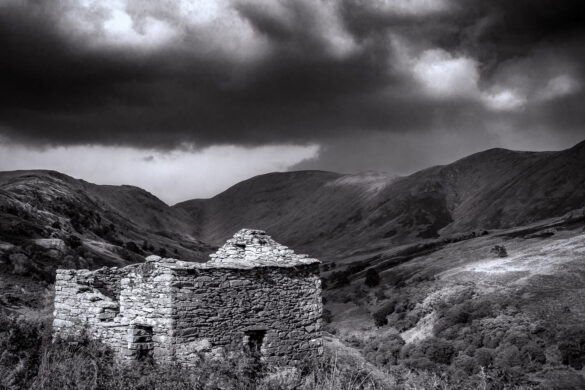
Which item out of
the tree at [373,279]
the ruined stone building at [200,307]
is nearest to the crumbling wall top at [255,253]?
the ruined stone building at [200,307]

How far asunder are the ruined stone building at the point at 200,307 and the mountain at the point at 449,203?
101999 mm

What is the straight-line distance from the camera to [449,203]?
156625mm

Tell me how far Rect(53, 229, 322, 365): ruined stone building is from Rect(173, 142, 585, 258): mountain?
335 ft

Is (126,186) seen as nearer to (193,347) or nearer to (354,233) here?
(354,233)

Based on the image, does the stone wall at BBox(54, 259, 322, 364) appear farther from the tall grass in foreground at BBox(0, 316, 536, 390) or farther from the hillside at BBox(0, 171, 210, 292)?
the hillside at BBox(0, 171, 210, 292)

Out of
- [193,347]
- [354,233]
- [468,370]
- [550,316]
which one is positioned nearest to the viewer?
[193,347]

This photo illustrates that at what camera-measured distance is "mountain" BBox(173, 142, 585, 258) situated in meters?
117

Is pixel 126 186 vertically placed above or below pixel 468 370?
above

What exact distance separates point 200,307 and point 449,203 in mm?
153614

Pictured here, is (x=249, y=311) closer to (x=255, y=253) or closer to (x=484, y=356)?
(x=255, y=253)

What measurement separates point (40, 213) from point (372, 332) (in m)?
36.7

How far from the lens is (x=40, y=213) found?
2067 inches

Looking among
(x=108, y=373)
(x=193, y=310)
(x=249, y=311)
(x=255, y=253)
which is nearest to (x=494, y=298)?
(x=255, y=253)

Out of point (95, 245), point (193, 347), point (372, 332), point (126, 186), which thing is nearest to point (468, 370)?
point (372, 332)
